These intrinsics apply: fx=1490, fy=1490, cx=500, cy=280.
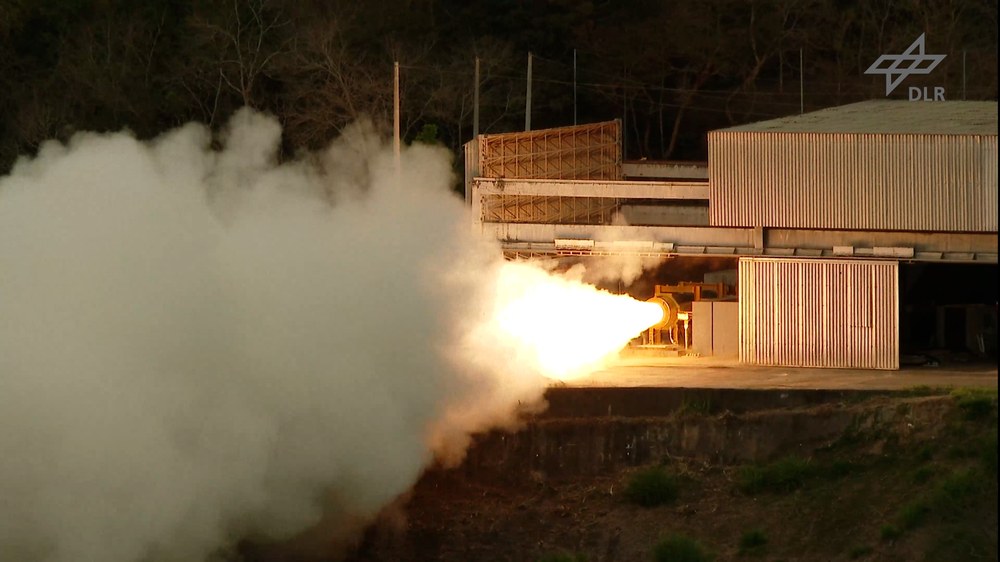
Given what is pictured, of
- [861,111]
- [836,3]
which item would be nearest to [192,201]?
[861,111]

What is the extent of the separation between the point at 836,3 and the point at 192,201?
1705 inches

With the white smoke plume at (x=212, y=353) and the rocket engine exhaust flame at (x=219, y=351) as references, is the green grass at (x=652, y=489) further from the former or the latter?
the white smoke plume at (x=212, y=353)

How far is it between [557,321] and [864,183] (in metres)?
8.42

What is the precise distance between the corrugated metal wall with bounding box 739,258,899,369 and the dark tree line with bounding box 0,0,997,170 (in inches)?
627

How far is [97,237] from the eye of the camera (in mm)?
25141

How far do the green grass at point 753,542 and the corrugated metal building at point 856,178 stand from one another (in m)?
11.2

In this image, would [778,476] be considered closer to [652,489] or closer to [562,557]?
[652,489]

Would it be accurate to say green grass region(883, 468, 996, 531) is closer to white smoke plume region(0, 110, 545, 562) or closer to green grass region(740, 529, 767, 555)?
green grass region(740, 529, 767, 555)

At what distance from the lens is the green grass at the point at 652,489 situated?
2828 cm

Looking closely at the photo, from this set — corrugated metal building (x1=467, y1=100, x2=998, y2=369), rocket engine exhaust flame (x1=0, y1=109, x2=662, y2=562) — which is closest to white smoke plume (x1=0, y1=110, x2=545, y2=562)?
rocket engine exhaust flame (x1=0, y1=109, x2=662, y2=562)

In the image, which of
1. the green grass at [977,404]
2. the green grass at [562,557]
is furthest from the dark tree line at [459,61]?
the green grass at [977,404]

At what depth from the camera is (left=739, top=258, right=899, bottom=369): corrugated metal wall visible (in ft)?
116

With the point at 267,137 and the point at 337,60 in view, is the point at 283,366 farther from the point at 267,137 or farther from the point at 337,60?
the point at 337,60

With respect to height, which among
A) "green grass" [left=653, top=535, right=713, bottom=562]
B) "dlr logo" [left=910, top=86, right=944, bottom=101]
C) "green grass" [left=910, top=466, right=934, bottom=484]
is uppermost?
"dlr logo" [left=910, top=86, right=944, bottom=101]
